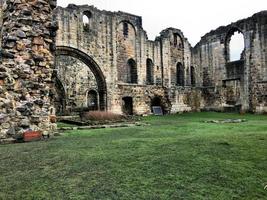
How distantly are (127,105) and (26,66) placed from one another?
42.6ft

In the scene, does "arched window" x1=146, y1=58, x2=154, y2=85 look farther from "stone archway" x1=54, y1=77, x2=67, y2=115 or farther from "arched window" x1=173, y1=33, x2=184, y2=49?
"stone archway" x1=54, y1=77, x2=67, y2=115

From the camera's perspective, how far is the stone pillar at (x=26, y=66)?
6.51 m

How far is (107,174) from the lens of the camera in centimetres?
318

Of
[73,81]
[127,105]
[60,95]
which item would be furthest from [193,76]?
[60,95]

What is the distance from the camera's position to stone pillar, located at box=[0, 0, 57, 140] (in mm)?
6508

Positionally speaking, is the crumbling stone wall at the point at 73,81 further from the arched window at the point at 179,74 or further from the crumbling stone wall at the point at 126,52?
the arched window at the point at 179,74

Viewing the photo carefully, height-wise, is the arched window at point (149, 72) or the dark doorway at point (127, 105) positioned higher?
the arched window at point (149, 72)

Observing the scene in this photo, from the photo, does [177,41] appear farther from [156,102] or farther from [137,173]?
[137,173]

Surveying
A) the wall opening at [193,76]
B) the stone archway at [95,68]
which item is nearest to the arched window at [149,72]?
the stone archway at [95,68]

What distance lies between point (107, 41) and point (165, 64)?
18.6 ft

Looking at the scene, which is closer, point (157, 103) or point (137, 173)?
point (137, 173)

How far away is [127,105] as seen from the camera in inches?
771

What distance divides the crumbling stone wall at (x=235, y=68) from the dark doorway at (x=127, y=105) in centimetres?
749

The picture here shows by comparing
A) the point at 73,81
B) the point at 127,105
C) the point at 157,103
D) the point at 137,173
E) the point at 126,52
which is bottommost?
the point at 137,173
